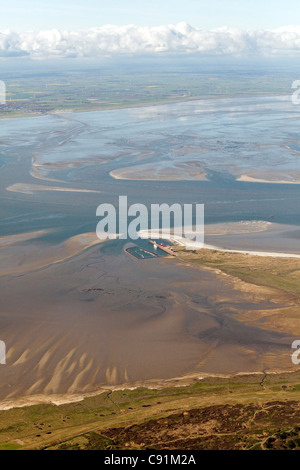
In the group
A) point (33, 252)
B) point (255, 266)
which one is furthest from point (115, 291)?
point (255, 266)

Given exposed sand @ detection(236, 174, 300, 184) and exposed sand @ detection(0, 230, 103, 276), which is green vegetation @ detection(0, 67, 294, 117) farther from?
exposed sand @ detection(0, 230, 103, 276)

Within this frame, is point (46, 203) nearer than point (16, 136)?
Yes

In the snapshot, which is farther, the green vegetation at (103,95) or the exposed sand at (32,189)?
the green vegetation at (103,95)

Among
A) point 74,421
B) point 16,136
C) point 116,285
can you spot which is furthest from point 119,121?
point 74,421

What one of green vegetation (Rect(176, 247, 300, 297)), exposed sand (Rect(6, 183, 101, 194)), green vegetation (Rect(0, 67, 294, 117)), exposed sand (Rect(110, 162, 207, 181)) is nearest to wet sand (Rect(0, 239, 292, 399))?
green vegetation (Rect(176, 247, 300, 297))

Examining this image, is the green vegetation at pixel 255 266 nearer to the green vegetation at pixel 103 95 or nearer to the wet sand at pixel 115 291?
the wet sand at pixel 115 291

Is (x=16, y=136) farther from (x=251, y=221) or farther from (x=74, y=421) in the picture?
(x=74, y=421)

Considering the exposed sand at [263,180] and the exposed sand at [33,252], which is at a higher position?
the exposed sand at [263,180]

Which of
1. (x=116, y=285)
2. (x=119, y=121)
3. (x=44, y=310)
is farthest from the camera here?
(x=119, y=121)

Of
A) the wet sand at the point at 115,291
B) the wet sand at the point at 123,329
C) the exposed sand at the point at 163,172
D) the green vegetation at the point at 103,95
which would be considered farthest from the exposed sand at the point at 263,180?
the green vegetation at the point at 103,95
